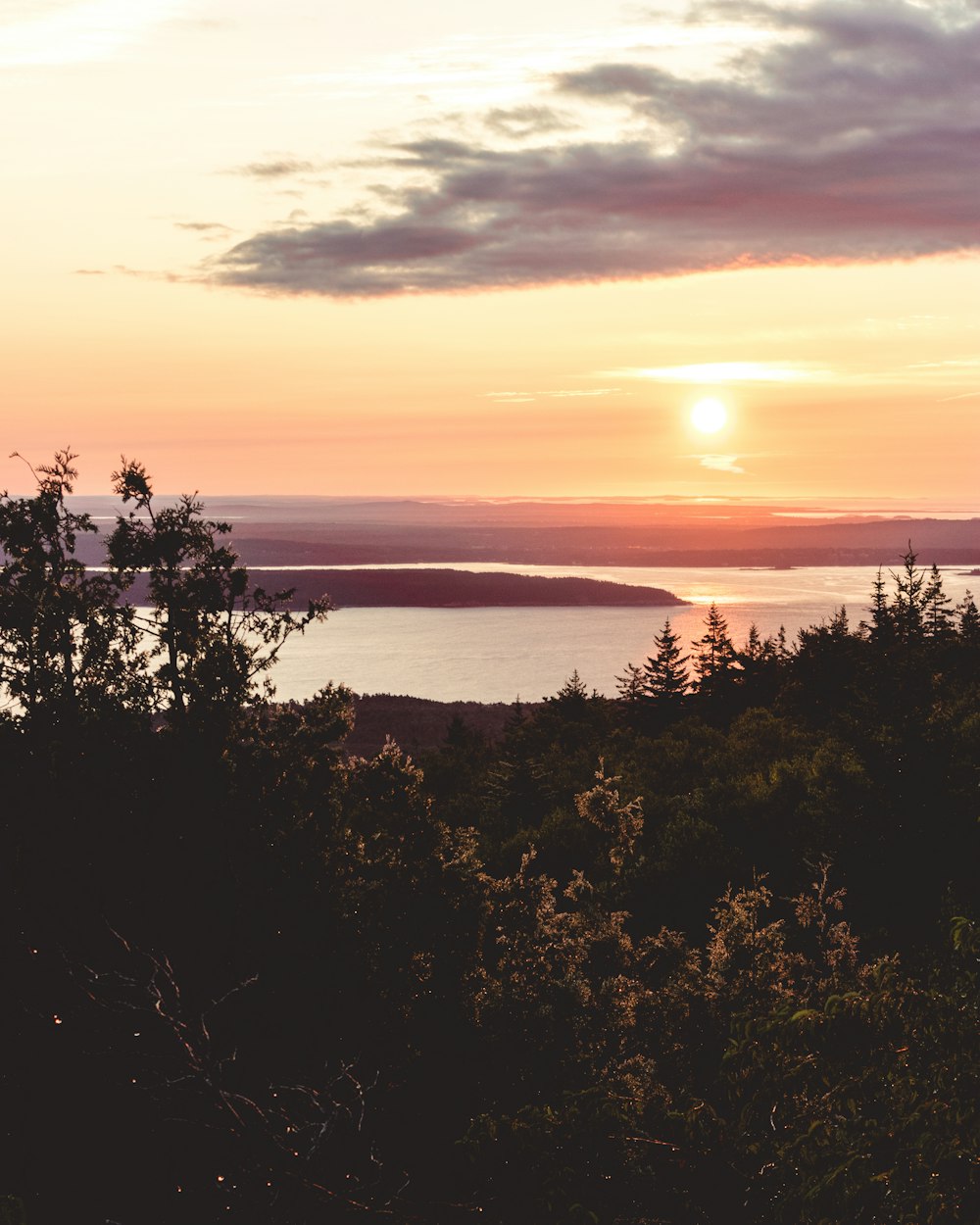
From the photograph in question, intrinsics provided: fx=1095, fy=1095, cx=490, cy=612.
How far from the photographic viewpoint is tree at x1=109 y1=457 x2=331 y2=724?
21.8 meters

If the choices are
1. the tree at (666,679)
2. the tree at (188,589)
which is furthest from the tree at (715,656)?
the tree at (188,589)

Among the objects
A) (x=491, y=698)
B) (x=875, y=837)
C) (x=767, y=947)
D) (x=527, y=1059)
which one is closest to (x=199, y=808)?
(x=527, y=1059)

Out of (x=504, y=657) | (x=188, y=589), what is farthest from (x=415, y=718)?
(x=188, y=589)

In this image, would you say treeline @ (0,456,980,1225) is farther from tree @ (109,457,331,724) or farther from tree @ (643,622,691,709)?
tree @ (643,622,691,709)

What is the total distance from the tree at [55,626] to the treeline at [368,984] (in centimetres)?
7

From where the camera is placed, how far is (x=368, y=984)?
1908 cm

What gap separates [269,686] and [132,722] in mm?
2849

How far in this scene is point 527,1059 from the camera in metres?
19.8

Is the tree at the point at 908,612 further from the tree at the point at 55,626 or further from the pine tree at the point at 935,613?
the tree at the point at 55,626

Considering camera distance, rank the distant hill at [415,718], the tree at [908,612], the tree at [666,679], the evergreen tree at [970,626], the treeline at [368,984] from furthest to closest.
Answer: the distant hill at [415,718] < the tree at [666,679] < the evergreen tree at [970,626] < the tree at [908,612] < the treeline at [368,984]

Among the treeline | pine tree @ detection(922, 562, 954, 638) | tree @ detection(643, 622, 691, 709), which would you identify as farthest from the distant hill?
the treeline

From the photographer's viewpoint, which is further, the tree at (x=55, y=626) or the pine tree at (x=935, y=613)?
the pine tree at (x=935, y=613)

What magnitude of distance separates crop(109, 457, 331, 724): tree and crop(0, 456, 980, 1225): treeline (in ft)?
0.28

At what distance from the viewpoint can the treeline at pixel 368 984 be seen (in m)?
8.68
